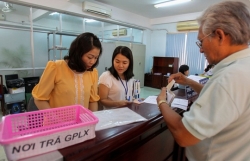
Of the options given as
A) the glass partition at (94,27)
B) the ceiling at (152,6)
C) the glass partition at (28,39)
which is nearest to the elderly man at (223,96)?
the glass partition at (28,39)

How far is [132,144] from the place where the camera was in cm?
86

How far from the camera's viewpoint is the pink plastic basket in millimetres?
485

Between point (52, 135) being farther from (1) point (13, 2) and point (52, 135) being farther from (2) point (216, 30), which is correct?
(1) point (13, 2)

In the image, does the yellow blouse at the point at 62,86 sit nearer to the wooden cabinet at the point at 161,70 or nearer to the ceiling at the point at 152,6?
the ceiling at the point at 152,6

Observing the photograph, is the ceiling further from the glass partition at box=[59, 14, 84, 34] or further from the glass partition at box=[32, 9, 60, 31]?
the glass partition at box=[32, 9, 60, 31]

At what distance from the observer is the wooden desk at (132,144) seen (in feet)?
1.93

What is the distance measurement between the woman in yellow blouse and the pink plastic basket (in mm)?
464

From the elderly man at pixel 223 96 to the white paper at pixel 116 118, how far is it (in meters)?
0.22

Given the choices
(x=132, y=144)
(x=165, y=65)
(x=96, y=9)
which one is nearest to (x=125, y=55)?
(x=132, y=144)

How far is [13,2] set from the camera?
3.57 m

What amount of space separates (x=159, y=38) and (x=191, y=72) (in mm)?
2139

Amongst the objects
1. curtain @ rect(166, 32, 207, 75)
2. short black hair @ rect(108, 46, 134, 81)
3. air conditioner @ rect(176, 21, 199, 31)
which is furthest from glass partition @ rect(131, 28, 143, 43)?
short black hair @ rect(108, 46, 134, 81)

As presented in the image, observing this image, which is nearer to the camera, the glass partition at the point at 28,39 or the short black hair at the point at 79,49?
the short black hair at the point at 79,49

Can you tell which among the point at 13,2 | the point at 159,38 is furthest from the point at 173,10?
the point at 13,2
